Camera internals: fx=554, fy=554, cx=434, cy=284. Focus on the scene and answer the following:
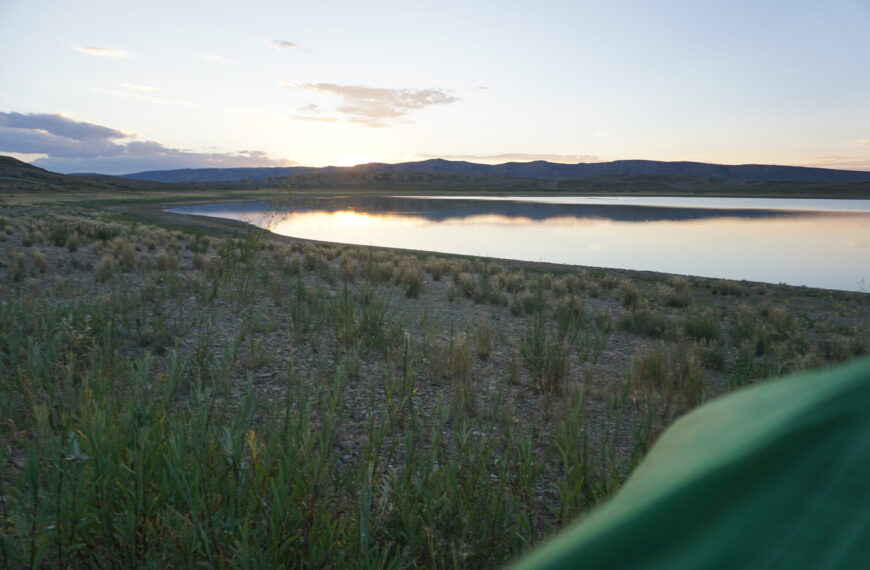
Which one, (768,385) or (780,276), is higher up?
(768,385)

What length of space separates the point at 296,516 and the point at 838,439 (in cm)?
222

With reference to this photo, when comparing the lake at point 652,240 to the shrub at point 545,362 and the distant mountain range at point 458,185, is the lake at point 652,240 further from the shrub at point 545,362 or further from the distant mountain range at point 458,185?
the distant mountain range at point 458,185

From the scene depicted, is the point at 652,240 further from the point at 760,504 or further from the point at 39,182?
the point at 39,182

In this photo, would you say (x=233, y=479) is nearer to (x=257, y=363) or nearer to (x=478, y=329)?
(x=257, y=363)

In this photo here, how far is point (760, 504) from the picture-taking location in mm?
419

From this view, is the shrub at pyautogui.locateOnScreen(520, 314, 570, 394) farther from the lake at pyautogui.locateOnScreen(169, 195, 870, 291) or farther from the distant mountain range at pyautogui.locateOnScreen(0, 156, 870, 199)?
the distant mountain range at pyautogui.locateOnScreen(0, 156, 870, 199)

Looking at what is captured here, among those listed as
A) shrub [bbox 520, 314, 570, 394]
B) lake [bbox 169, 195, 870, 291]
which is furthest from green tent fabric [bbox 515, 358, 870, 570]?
lake [bbox 169, 195, 870, 291]

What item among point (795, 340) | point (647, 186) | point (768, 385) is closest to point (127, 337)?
point (768, 385)

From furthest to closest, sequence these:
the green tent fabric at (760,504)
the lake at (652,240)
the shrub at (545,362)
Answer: the lake at (652,240)
the shrub at (545,362)
the green tent fabric at (760,504)

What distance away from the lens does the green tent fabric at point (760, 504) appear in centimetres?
39

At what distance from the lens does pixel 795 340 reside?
852cm

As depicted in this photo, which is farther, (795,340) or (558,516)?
(795,340)

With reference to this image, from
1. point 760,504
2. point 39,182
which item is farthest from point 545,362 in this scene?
point 39,182

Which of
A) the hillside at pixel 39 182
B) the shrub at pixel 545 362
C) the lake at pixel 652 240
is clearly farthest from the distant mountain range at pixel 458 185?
the shrub at pixel 545 362
